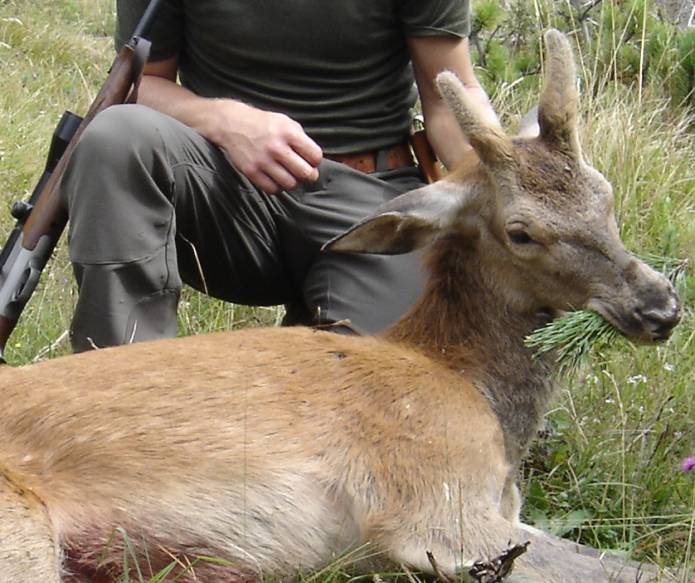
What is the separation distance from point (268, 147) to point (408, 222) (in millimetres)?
839

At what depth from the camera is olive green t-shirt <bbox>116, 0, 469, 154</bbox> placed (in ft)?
20.4

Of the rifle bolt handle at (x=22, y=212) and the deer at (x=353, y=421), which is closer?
the deer at (x=353, y=421)

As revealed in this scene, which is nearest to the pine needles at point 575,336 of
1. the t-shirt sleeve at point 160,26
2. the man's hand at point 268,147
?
the man's hand at point 268,147

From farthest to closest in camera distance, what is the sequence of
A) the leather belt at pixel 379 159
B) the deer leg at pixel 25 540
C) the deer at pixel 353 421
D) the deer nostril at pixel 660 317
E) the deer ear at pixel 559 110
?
the leather belt at pixel 379 159 → the deer ear at pixel 559 110 → the deer nostril at pixel 660 317 → the deer at pixel 353 421 → the deer leg at pixel 25 540

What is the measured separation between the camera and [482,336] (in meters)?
5.18

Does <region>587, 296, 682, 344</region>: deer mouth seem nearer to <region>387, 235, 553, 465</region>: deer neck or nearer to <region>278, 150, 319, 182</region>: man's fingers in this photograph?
<region>387, 235, 553, 465</region>: deer neck

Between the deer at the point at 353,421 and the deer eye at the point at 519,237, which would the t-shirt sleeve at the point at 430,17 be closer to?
the deer at the point at 353,421

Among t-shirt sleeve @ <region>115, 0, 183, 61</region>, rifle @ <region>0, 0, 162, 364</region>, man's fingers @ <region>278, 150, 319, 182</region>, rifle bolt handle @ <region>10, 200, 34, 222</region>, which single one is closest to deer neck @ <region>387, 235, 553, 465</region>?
man's fingers @ <region>278, 150, 319, 182</region>

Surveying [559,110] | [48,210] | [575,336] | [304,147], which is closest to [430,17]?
[304,147]

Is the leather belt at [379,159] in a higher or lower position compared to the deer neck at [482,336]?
higher

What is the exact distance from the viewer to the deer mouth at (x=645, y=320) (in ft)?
15.4

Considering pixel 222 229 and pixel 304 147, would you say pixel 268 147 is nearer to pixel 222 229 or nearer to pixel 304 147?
pixel 304 147

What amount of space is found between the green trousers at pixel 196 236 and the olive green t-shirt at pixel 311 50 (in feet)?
0.94

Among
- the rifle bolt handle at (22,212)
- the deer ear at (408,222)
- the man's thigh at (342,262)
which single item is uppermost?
the deer ear at (408,222)
